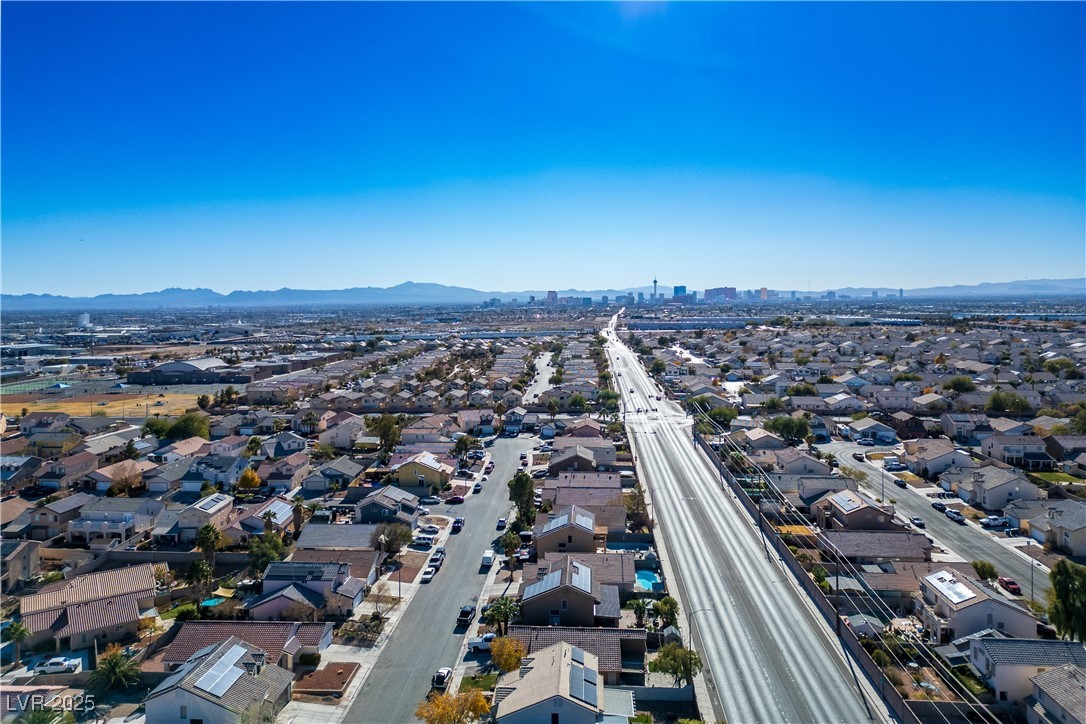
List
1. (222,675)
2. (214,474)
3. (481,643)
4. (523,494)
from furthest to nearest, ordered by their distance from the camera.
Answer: (214,474), (523,494), (481,643), (222,675)

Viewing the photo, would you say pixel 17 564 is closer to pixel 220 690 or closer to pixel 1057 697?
pixel 220 690

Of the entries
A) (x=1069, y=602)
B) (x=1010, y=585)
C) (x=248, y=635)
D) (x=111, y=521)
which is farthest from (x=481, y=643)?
(x=111, y=521)

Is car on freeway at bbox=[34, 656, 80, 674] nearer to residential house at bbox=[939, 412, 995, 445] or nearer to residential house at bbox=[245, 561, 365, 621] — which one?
residential house at bbox=[245, 561, 365, 621]

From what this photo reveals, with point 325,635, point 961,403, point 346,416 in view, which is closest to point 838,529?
point 325,635

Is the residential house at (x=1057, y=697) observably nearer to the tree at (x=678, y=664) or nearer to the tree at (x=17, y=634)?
the tree at (x=678, y=664)

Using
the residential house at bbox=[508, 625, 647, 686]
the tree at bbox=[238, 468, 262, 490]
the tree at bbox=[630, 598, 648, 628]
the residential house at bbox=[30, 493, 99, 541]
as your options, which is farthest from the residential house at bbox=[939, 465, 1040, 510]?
the residential house at bbox=[30, 493, 99, 541]

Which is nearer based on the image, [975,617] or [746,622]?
[975,617]
